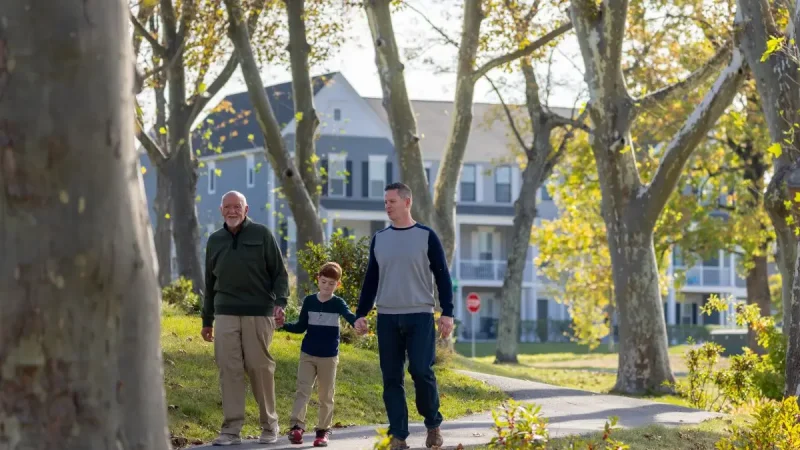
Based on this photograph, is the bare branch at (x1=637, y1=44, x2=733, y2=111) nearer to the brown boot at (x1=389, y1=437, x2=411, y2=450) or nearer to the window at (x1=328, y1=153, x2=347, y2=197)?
the brown boot at (x1=389, y1=437, x2=411, y2=450)

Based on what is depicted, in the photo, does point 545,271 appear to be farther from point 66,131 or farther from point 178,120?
point 66,131

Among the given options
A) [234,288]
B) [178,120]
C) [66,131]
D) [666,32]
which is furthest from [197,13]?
[66,131]

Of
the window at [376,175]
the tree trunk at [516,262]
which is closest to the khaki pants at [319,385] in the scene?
the tree trunk at [516,262]

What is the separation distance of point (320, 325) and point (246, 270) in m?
0.78

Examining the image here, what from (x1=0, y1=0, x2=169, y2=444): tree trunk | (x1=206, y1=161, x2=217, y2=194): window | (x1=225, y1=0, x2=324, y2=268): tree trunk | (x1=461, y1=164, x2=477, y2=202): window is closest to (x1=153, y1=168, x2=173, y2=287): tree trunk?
(x1=225, y1=0, x2=324, y2=268): tree trunk

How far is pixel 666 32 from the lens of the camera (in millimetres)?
38844

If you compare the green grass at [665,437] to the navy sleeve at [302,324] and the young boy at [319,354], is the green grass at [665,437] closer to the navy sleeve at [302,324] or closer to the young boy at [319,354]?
the young boy at [319,354]

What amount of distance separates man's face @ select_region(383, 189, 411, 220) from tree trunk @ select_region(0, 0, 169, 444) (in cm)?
533

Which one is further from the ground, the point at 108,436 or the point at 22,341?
the point at 22,341

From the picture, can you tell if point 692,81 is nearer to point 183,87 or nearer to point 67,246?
point 183,87

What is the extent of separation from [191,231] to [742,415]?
18.1m

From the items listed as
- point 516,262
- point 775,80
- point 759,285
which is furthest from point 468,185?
point 775,80

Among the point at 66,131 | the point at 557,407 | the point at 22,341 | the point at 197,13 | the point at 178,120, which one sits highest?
the point at 197,13

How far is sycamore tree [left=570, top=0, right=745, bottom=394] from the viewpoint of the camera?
78.6 ft
